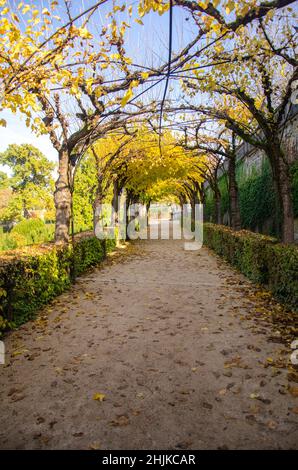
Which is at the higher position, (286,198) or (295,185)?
(295,185)

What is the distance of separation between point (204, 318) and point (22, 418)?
3473mm

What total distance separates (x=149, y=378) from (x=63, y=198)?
6.46 m

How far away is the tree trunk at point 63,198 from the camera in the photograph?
29.1ft

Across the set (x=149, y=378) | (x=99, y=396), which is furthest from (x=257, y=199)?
(x=99, y=396)

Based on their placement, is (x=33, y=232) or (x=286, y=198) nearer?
(x=286, y=198)

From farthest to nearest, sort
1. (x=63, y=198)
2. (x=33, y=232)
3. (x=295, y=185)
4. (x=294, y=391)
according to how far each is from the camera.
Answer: (x=33, y=232), (x=295, y=185), (x=63, y=198), (x=294, y=391)

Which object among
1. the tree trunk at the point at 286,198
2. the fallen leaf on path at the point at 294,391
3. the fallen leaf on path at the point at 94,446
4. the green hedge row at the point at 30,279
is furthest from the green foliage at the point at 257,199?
the fallen leaf on path at the point at 94,446

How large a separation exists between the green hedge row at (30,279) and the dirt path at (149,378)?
11.9 inches

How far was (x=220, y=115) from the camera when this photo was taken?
309 inches

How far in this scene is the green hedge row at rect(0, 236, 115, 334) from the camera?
A: 510 cm

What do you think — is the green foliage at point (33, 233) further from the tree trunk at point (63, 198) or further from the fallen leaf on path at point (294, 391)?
the fallen leaf on path at point (294, 391)

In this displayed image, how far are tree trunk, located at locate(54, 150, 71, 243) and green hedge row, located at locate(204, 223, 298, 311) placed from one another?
5.13 metres

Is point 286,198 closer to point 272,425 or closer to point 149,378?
point 149,378

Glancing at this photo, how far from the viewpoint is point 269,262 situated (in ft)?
22.6
